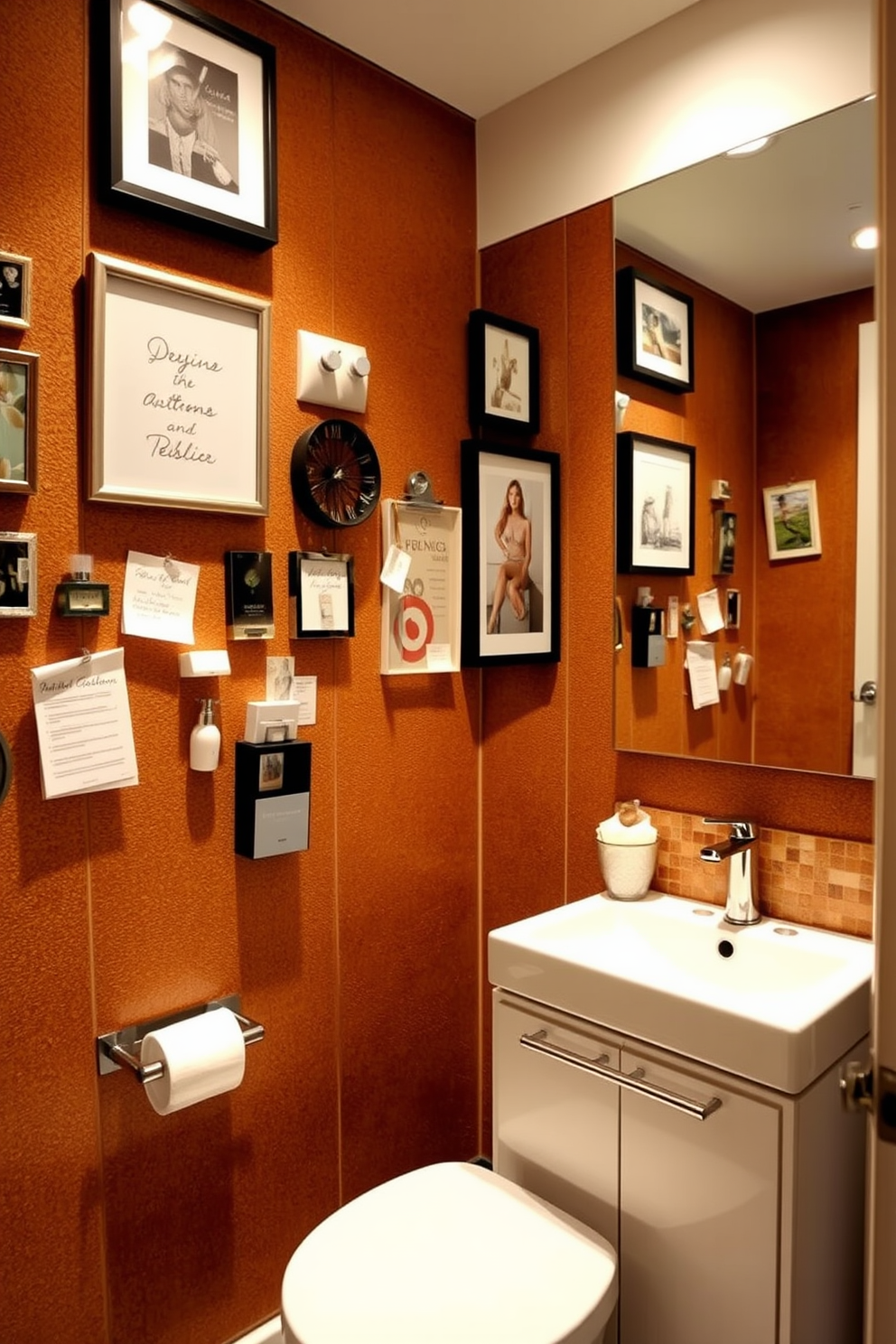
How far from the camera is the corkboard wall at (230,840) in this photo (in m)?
1.47

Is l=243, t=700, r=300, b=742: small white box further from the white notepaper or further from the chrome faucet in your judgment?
the chrome faucet

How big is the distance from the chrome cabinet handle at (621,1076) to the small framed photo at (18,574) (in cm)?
110

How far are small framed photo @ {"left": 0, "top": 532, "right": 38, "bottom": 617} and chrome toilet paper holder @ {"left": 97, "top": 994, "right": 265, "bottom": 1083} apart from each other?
28.9 inches

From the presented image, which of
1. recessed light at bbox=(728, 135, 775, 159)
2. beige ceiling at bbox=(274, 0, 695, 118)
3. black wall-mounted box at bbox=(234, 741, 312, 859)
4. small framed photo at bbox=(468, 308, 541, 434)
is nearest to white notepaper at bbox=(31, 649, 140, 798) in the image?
black wall-mounted box at bbox=(234, 741, 312, 859)

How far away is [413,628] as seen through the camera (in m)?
2.01

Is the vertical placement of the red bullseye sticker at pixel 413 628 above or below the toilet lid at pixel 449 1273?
above

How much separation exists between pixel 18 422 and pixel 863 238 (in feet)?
4.70

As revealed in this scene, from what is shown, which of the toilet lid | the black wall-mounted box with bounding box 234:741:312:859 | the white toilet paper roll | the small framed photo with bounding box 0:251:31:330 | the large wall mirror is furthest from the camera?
the black wall-mounted box with bounding box 234:741:312:859

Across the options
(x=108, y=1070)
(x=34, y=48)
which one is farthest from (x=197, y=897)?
(x=34, y=48)

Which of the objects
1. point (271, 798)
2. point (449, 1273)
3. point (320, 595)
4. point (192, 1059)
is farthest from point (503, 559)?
point (449, 1273)

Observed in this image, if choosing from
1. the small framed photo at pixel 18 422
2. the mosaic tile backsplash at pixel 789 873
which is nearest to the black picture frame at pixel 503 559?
the mosaic tile backsplash at pixel 789 873

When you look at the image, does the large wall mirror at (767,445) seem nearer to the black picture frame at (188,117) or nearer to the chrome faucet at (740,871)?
the chrome faucet at (740,871)

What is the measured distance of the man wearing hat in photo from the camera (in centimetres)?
155

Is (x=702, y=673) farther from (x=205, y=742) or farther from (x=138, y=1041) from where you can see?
(x=138, y=1041)
